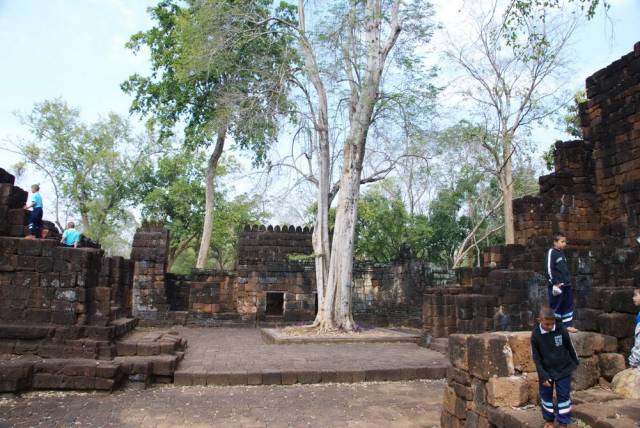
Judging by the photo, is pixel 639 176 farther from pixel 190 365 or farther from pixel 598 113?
pixel 190 365

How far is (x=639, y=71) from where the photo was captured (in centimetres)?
1124

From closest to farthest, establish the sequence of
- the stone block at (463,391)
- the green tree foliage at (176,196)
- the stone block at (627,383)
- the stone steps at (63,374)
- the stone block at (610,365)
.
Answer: the stone block at (627,383) → the stone block at (610,365) → the stone block at (463,391) → the stone steps at (63,374) → the green tree foliage at (176,196)

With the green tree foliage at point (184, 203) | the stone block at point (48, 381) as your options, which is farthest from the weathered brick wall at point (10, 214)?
the green tree foliage at point (184, 203)

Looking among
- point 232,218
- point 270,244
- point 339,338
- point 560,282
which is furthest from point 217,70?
point 232,218

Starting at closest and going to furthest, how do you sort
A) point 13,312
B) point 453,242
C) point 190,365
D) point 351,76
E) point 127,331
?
point 13,312, point 190,365, point 127,331, point 351,76, point 453,242

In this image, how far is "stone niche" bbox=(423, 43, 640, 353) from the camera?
993 cm

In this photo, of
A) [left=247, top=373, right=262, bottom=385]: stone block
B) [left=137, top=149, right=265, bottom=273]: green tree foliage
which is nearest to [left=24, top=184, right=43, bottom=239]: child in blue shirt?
[left=247, top=373, right=262, bottom=385]: stone block

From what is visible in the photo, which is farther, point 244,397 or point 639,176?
point 639,176

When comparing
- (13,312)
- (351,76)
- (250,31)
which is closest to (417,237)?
(351,76)

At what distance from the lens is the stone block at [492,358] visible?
4613 millimetres

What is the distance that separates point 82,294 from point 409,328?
10.4 m

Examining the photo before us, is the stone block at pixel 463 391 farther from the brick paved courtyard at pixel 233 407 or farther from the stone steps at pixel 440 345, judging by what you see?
the stone steps at pixel 440 345

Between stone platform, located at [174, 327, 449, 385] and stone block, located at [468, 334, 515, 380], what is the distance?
3.39 meters

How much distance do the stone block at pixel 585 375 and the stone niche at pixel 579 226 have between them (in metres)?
3.26
